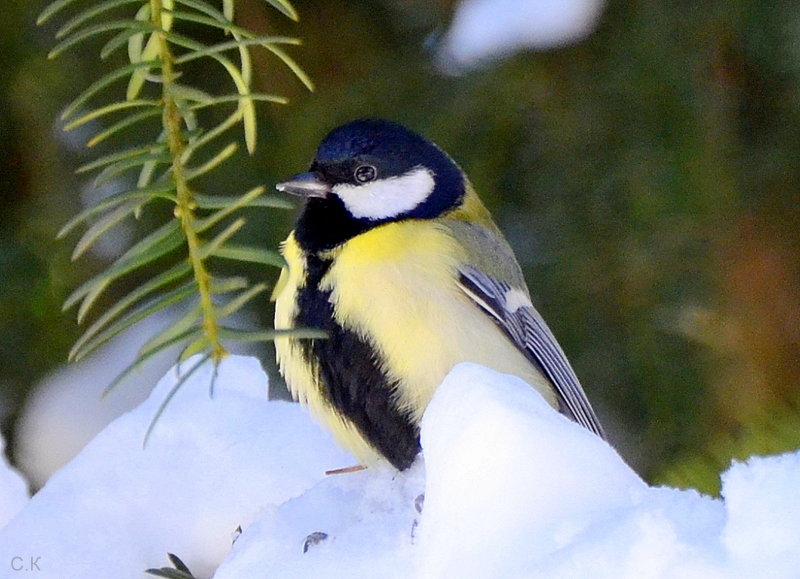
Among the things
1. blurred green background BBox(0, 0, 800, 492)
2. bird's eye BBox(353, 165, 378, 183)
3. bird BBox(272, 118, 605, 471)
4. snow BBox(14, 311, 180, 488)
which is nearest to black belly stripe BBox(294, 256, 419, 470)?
bird BBox(272, 118, 605, 471)

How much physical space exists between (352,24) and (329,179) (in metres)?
0.25

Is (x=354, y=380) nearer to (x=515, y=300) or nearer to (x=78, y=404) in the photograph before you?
(x=515, y=300)

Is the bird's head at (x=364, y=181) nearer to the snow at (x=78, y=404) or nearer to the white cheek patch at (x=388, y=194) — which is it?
the white cheek patch at (x=388, y=194)

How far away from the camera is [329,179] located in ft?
2.82

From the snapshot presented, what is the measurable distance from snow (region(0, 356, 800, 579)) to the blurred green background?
37 cm

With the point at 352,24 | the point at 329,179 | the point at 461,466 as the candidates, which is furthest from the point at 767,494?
the point at 352,24

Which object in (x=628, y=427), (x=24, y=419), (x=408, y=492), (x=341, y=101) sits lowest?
(x=628, y=427)

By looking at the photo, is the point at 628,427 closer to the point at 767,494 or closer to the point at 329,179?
the point at 329,179

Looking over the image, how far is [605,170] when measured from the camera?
924 mm

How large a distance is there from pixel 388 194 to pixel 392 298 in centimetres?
16

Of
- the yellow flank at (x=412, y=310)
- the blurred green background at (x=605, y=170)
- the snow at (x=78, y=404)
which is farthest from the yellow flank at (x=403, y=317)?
the snow at (x=78, y=404)

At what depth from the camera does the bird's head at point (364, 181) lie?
840 mm

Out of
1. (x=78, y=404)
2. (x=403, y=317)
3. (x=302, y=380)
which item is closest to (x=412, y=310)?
(x=403, y=317)

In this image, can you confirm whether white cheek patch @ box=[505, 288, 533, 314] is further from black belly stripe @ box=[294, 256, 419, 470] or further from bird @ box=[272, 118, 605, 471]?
black belly stripe @ box=[294, 256, 419, 470]
